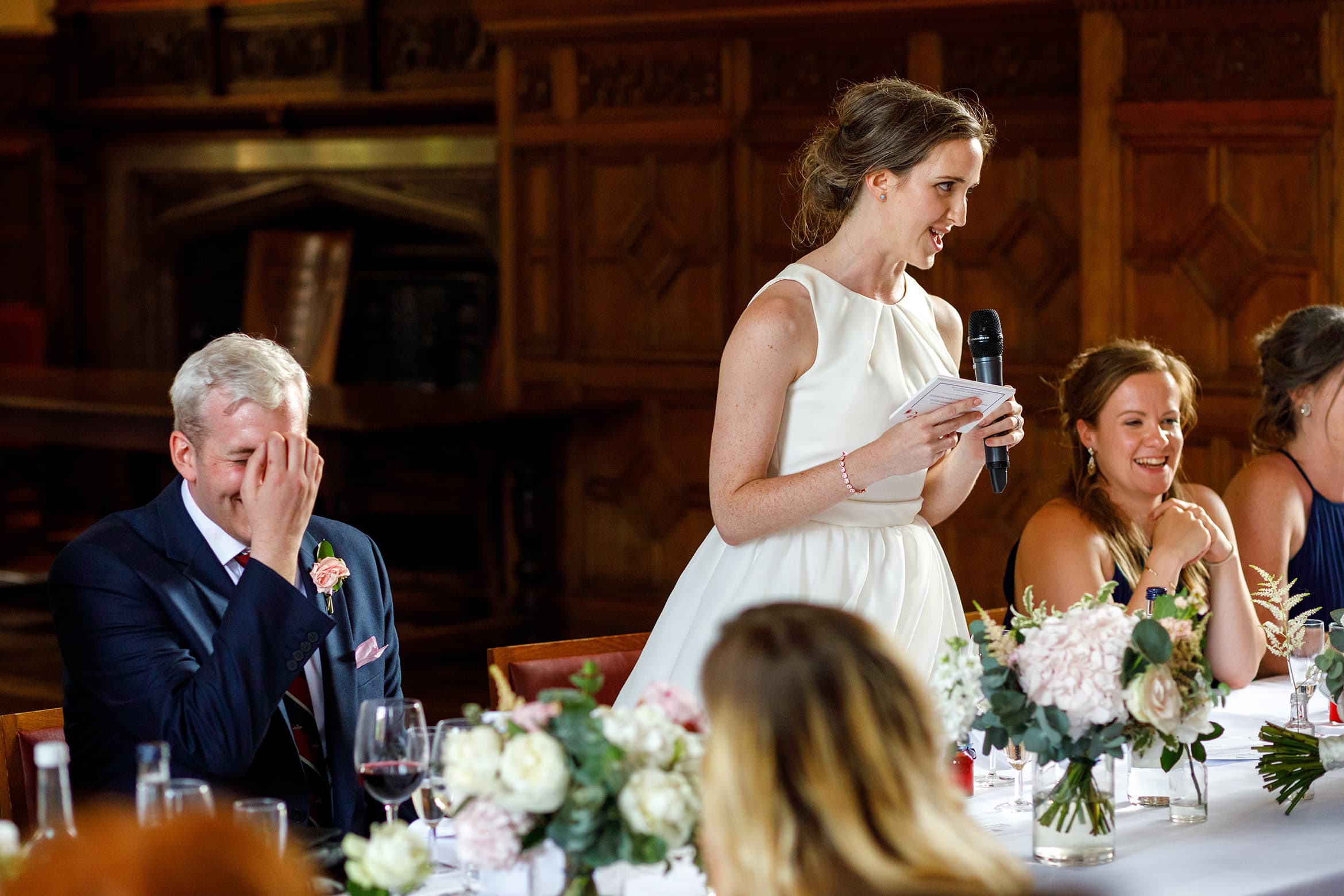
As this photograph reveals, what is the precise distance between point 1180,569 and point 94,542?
1.92 m

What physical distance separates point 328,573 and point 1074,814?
1182mm

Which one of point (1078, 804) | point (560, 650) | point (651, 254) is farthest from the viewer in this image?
point (651, 254)

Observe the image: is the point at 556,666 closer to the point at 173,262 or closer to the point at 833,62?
the point at 833,62

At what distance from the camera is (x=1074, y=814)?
212cm

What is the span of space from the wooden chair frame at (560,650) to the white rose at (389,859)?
1159mm

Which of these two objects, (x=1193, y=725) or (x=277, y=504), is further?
(x=277, y=504)

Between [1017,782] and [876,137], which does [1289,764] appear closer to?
[1017,782]

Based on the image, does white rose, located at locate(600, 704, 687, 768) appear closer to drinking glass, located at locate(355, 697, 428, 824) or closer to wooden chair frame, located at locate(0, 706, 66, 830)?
drinking glass, located at locate(355, 697, 428, 824)

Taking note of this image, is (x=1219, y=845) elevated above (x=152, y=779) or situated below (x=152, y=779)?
below

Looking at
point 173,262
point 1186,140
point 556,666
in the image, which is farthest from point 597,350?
point 556,666

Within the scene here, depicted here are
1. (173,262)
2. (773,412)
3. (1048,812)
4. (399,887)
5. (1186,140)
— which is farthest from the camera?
(173,262)

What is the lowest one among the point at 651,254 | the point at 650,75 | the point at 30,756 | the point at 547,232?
the point at 30,756

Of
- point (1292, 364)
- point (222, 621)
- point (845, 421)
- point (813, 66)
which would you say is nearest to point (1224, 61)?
point (813, 66)

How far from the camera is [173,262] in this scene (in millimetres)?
10039
